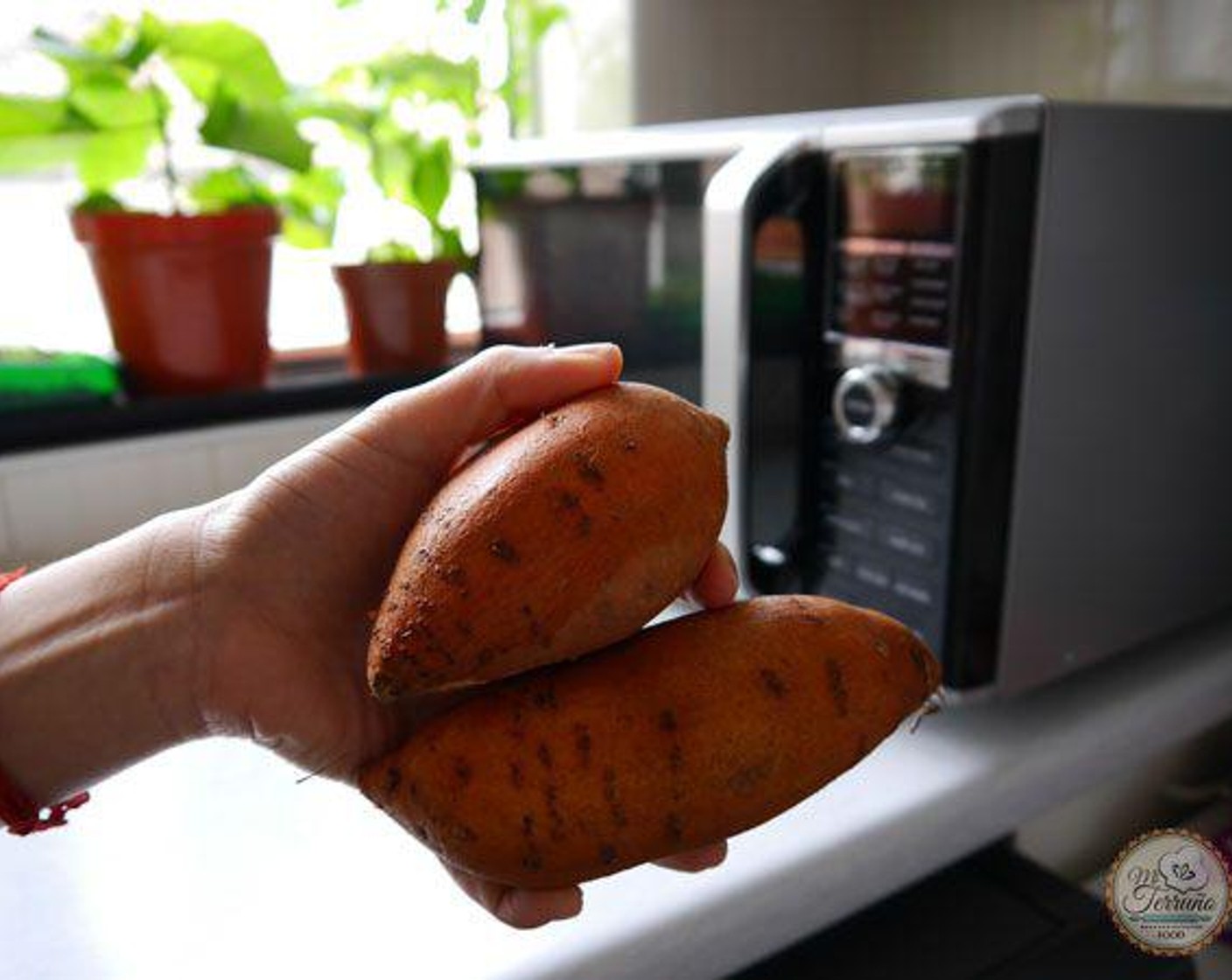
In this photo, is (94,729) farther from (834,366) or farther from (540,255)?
(540,255)

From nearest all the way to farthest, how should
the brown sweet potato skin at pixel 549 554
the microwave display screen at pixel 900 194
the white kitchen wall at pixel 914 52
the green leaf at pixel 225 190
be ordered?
the brown sweet potato skin at pixel 549 554 → the microwave display screen at pixel 900 194 → the white kitchen wall at pixel 914 52 → the green leaf at pixel 225 190

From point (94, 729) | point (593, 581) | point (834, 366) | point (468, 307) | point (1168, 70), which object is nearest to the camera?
point (593, 581)

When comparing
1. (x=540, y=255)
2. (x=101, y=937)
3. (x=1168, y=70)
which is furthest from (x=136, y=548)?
(x=1168, y=70)

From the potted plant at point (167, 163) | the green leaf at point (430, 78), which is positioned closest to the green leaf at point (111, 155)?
the potted plant at point (167, 163)

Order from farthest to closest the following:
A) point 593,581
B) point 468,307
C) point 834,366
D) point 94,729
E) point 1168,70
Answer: point 468,307
point 1168,70
point 834,366
point 94,729
point 593,581

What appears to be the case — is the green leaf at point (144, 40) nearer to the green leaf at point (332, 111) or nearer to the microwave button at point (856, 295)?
the green leaf at point (332, 111)

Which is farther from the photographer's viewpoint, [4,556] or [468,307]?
[468,307]
